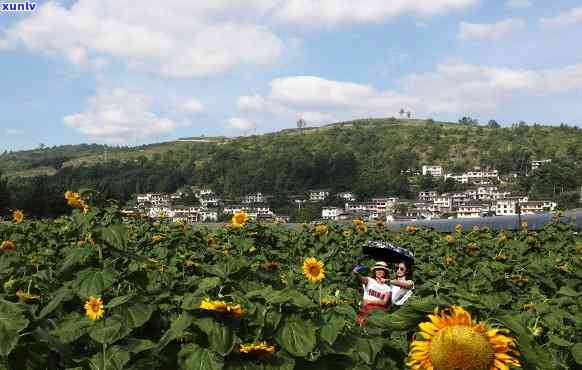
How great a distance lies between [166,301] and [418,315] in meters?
2.69

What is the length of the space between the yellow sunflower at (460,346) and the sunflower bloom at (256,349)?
2.18 ft

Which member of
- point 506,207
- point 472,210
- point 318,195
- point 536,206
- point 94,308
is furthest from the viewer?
point 318,195

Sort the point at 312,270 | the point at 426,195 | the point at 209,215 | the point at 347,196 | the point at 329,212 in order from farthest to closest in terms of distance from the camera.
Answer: the point at 426,195 < the point at 347,196 < the point at 329,212 < the point at 209,215 < the point at 312,270

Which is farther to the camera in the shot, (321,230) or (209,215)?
(209,215)

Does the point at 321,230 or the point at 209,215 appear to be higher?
the point at 321,230

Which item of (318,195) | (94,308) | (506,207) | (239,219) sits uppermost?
(239,219)

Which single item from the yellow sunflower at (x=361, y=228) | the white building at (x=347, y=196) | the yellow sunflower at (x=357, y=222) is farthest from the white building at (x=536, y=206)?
the yellow sunflower at (x=361, y=228)

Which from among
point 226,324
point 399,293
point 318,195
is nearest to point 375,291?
point 399,293

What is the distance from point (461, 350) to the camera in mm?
2029

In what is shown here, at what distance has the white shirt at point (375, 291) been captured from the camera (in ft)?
24.9

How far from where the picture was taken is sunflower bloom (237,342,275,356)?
257 centimetres

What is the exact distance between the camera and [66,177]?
174 meters

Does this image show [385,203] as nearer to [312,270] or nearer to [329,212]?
[329,212]

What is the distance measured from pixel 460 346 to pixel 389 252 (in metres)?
6.21
